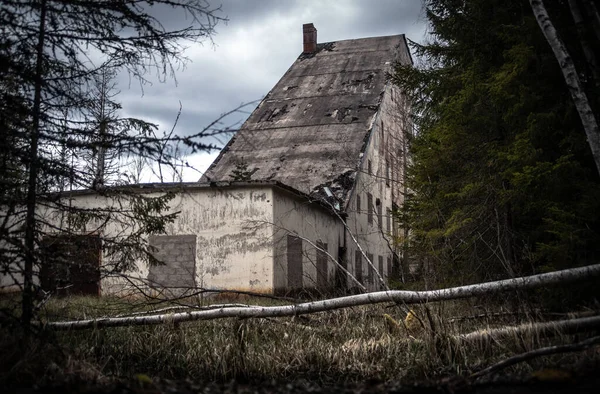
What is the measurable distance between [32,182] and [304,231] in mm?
13501

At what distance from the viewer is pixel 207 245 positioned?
1692cm

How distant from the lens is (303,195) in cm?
1823

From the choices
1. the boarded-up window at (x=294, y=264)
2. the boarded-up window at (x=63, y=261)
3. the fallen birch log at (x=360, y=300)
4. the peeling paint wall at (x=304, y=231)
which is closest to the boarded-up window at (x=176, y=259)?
the peeling paint wall at (x=304, y=231)

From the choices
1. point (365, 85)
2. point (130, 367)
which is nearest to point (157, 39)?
point (130, 367)

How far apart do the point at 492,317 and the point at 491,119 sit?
14.1 feet

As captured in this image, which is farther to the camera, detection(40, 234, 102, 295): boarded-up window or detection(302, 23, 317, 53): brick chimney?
detection(302, 23, 317, 53): brick chimney

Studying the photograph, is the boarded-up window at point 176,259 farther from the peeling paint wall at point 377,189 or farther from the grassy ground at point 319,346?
the grassy ground at point 319,346

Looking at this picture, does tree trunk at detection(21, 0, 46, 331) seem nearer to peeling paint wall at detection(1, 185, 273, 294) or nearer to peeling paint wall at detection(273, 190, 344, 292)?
peeling paint wall at detection(273, 190, 344, 292)

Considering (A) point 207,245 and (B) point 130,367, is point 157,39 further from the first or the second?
(A) point 207,245

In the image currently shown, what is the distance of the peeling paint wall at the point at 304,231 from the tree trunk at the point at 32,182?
908cm

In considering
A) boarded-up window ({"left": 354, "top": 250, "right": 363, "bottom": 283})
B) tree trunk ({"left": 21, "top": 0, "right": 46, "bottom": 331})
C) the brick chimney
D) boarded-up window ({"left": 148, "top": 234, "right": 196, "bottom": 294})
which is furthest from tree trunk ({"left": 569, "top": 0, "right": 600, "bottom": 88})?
the brick chimney

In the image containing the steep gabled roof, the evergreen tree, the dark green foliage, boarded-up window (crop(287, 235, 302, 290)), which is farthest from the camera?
the steep gabled roof

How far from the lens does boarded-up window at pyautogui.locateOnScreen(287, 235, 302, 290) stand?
17625 millimetres

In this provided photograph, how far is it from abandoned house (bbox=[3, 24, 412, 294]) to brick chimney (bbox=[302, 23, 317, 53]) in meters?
0.07
